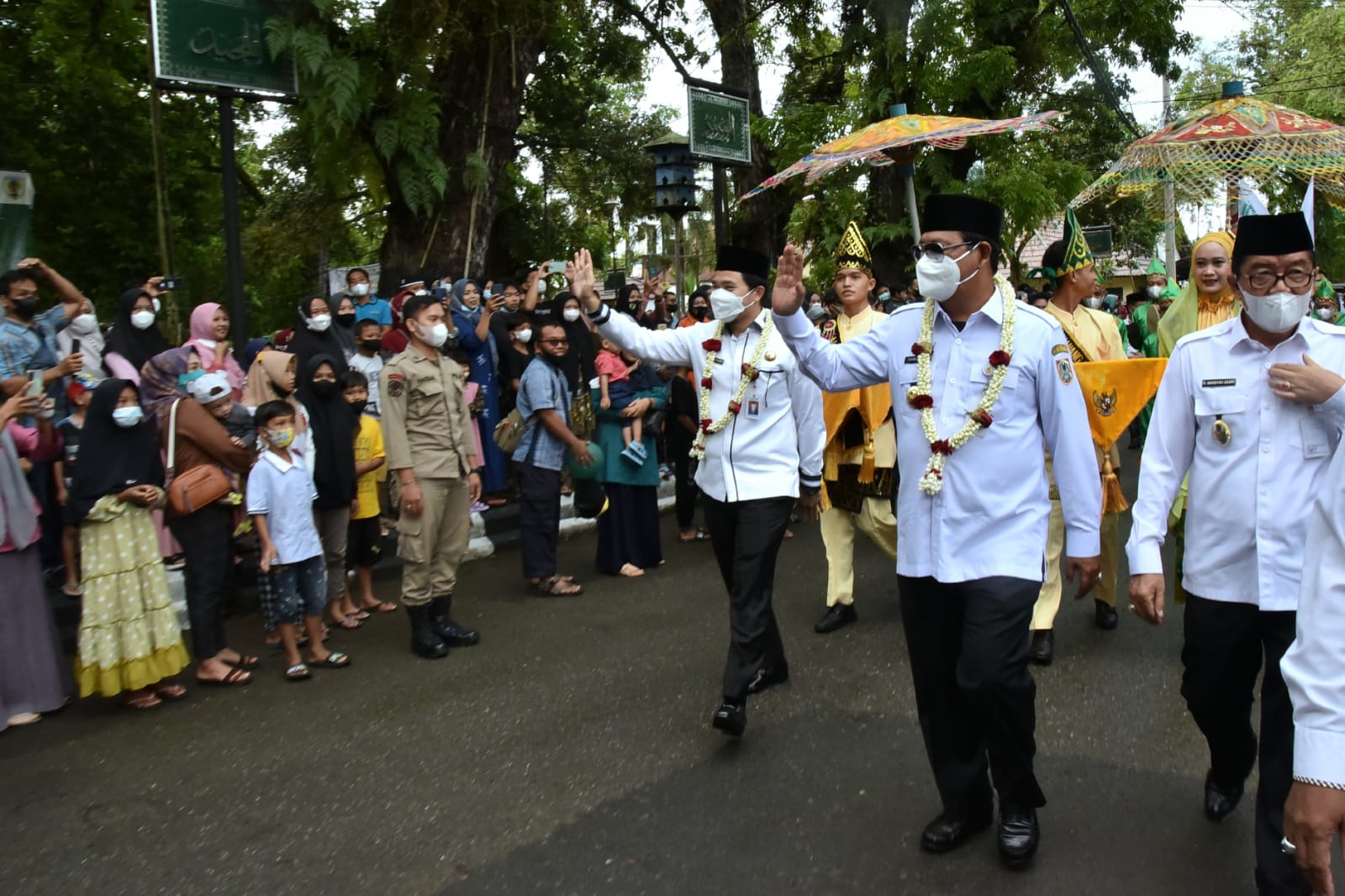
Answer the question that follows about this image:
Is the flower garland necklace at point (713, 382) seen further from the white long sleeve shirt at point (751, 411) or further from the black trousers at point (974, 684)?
the black trousers at point (974, 684)

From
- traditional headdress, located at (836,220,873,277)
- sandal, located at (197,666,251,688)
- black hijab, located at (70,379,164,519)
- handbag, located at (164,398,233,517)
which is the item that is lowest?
sandal, located at (197,666,251,688)

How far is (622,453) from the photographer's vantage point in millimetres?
8492

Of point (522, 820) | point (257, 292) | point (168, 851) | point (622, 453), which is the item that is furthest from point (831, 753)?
point (257, 292)

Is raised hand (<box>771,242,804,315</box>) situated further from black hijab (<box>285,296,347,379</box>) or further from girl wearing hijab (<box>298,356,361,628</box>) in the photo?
black hijab (<box>285,296,347,379</box>)

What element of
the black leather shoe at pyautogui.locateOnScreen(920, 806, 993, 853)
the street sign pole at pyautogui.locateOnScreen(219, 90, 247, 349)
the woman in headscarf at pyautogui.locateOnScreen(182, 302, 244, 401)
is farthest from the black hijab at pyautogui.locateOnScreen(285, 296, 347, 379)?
the black leather shoe at pyautogui.locateOnScreen(920, 806, 993, 853)

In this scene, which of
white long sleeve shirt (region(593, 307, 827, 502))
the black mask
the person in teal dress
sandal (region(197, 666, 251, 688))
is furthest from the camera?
the person in teal dress

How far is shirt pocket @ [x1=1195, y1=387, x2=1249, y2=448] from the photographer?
3.42 metres

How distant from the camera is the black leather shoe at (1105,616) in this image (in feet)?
21.1

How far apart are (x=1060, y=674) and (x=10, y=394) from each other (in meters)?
5.43

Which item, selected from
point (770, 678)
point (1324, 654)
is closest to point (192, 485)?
point (770, 678)

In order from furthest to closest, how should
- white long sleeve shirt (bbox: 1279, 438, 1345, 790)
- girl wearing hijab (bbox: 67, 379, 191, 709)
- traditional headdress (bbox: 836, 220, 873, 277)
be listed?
traditional headdress (bbox: 836, 220, 873, 277), girl wearing hijab (bbox: 67, 379, 191, 709), white long sleeve shirt (bbox: 1279, 438, 1345, 790)

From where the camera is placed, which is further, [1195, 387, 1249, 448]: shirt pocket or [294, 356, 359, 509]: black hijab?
[294, 356, 359, 509]: black hijab

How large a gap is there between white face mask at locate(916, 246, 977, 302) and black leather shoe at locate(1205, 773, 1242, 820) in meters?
1.96

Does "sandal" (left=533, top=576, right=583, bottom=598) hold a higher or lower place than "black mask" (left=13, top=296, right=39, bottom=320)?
lower
